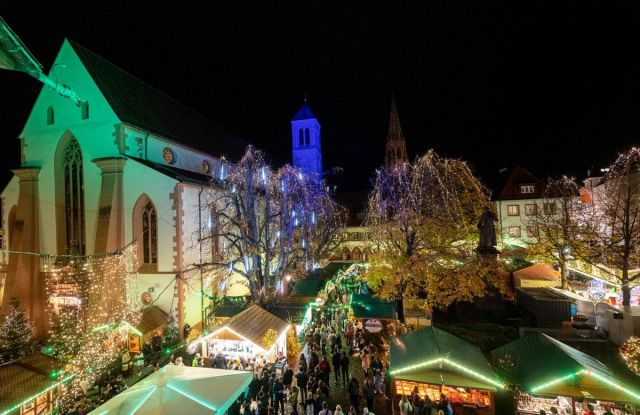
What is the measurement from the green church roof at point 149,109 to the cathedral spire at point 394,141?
30.4 meters

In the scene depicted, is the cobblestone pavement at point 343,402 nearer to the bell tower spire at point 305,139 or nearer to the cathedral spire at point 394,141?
the bell tower spire at point 305,139

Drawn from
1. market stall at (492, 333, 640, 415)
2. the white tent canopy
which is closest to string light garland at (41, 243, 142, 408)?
the white tent canopy

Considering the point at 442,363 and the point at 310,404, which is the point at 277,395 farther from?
the point at 442,363

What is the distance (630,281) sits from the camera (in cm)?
1691

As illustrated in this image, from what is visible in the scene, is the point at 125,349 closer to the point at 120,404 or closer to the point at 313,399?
the point at 120,404

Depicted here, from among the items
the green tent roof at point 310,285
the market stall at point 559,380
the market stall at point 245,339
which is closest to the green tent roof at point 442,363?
the market stall at point 559,380

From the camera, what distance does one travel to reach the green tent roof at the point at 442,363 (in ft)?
29.5

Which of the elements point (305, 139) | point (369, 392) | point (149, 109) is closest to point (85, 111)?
point (149, 109)

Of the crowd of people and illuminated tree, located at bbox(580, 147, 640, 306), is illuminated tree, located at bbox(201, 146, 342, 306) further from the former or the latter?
illuminated tree, located at bbox(580, 147, 640, 306)

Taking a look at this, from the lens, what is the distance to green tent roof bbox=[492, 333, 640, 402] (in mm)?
8055

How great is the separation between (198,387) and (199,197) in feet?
45.6

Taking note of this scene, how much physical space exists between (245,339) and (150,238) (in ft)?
33.6

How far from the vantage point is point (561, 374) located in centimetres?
828

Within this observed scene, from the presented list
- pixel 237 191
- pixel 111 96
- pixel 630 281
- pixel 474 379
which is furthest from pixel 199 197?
pixel 630 281
